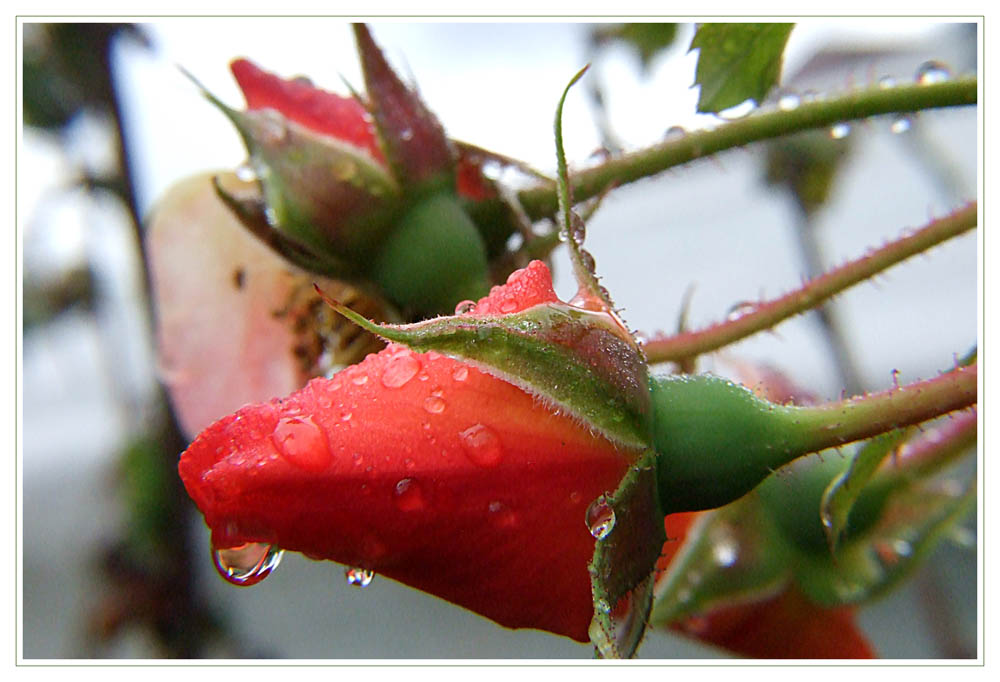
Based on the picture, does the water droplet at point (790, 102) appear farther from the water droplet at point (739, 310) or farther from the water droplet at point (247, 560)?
the water droplet at point (247, 560)

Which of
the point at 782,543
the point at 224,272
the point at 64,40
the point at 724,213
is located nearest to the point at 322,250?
the point at 224,272

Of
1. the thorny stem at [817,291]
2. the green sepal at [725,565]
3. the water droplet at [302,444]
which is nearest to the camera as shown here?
the water droplet at [302,444]

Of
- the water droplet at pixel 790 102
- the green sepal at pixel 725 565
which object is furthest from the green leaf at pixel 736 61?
the green sepal at pixel 725 565

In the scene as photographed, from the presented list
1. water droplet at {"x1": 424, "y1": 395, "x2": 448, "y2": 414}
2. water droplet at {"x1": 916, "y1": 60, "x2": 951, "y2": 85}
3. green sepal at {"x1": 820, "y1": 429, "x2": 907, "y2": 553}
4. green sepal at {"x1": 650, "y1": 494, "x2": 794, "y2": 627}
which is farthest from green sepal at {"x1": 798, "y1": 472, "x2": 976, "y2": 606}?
water droplet at {"x1": 424, "y1": 395, "x2": 448, "y2": 414}

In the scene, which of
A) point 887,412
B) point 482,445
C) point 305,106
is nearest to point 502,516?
point 482,445

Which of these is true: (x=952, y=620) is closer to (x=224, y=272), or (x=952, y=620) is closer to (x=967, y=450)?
(x=967, y=450)

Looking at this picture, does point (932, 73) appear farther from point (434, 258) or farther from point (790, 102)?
point (434, 258)

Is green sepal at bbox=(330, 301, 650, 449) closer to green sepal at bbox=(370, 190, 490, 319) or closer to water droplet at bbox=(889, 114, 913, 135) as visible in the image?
green sepal at bbox=(370, 190, 490, 319)
